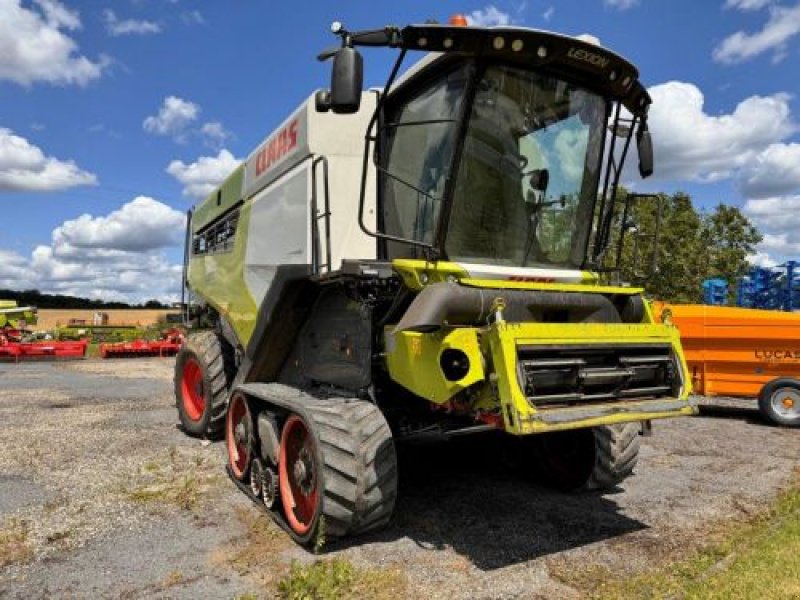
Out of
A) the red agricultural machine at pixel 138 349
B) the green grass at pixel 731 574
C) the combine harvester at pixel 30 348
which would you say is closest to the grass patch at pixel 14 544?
the green grass at pixel 731 574

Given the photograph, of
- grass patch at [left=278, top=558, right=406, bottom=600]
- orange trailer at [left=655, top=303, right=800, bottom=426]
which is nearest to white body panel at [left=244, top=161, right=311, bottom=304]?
grass patch at [left=278, top=558, right=406, bottom=600]

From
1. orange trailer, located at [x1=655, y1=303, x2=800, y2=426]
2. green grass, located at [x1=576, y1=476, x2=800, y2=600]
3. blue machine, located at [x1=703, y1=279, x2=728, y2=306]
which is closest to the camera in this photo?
green grass, located at [x1=576, y1=476, x2=800, y2=600]

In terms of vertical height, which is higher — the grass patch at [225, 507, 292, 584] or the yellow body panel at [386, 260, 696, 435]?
the yellow body panel at [386, 260, 696, 435]

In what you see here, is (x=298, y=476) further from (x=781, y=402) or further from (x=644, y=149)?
(x=781, y=402)

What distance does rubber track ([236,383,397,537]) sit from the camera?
4.11 metres

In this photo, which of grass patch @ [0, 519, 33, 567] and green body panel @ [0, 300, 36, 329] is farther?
green body panel @ [0, 300, 36, 329]

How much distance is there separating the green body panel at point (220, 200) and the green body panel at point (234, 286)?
1.63 ft

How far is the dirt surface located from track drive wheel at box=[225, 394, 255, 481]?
180 mm

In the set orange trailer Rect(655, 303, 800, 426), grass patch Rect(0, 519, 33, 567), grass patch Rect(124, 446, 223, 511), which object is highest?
orange trailer Rect(655, 303, 800, 426)

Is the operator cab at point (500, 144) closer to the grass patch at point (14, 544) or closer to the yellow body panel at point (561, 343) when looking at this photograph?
the yellow body panel at point (561, 343)

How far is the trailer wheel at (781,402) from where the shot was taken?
29.9 feet

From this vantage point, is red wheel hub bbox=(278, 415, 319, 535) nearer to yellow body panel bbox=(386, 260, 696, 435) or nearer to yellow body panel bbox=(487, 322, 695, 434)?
yellow body panel bbox=(386, 260, 696, 435)

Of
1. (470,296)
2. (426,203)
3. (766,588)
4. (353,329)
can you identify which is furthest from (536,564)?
(426,203)

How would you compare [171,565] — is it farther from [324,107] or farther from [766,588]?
[766,588]
